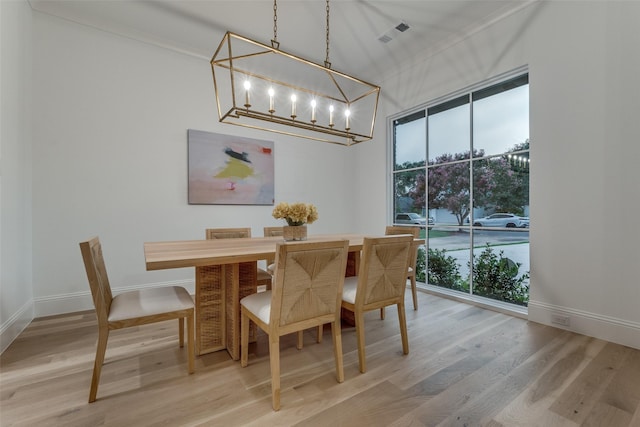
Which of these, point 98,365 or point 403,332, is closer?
point 98,365

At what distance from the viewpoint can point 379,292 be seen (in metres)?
1.93

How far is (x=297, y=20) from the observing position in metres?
2.94

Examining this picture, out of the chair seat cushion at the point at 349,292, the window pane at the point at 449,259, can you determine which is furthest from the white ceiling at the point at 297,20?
the chair seat cushion at the point at 349,292

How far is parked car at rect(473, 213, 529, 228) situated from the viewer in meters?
2.83

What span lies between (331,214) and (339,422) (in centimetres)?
339

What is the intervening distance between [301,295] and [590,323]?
8.17 ft

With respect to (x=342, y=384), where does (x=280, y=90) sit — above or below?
above

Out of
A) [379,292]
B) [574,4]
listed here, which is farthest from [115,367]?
[574,4]

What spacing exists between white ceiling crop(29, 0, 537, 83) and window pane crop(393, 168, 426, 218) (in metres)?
1.55

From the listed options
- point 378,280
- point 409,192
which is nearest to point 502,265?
point 409,192

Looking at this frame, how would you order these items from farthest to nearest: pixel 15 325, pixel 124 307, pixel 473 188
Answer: pixel 473 188
pixel 15 325
pixel 124 307

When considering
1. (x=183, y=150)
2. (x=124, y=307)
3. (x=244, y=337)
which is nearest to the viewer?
(x=124, y=307)

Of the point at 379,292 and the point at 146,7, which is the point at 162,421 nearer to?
the point at 379,292

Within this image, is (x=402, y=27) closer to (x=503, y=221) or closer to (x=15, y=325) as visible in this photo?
(x=503, y=221)
